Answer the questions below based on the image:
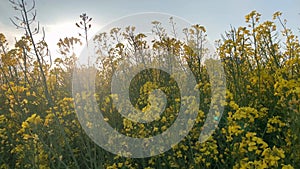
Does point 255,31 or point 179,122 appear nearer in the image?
point 179,122

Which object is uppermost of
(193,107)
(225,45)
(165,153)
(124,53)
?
(124,53)

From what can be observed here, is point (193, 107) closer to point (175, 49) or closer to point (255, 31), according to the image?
point (255, 31)

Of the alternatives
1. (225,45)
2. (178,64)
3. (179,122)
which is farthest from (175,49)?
(179,122)

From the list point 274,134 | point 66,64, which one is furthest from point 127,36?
point 274,134

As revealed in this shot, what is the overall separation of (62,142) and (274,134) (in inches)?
77.8

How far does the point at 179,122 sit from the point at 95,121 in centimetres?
73

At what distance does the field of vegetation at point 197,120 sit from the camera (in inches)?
82.4

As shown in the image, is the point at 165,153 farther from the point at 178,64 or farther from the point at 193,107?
the point at 178,64

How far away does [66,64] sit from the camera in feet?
16.0

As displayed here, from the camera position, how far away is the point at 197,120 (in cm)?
251

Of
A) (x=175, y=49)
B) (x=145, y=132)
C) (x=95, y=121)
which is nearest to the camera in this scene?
(x=145, y=132)

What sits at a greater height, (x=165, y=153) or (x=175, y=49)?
(x=175, y=49)

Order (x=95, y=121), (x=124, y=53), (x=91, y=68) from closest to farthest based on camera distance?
(x=95, y=121)
(x=124, y=53)
(x=91, y=68)

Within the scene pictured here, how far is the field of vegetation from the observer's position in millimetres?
2094
